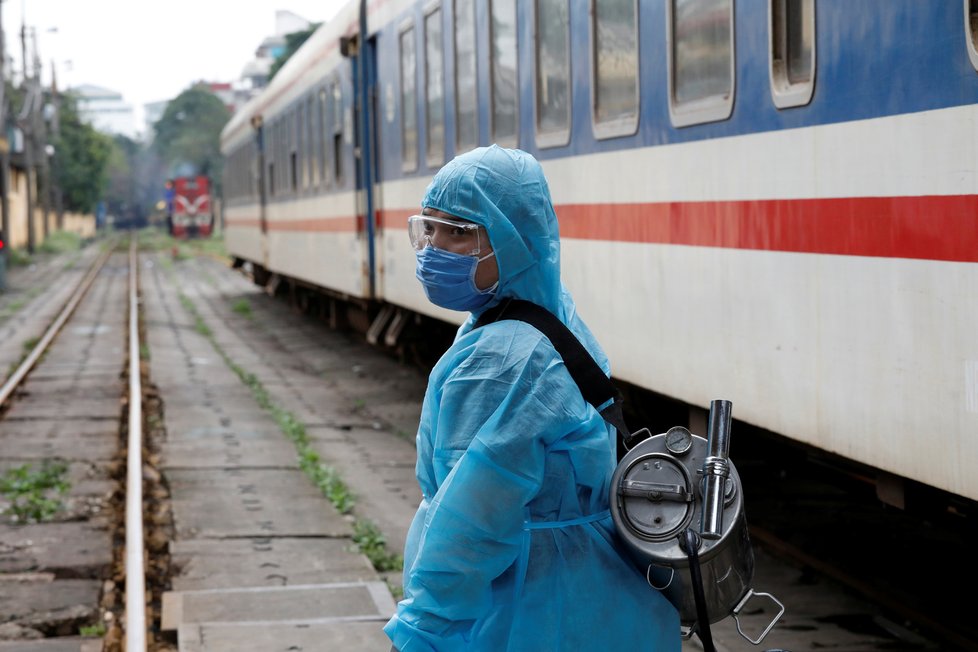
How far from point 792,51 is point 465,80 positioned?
4.52 meters

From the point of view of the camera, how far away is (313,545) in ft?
24.4

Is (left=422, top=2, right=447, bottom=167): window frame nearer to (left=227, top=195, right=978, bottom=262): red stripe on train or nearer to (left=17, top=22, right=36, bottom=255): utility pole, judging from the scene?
(left=227, top=195, right=978, bottom=262): red stripe on train

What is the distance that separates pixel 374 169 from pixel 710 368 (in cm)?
724

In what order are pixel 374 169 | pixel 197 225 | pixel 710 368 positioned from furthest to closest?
pixel 197 225, pixel 374 169, pixel 710 368

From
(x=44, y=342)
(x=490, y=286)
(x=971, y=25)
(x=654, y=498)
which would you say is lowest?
(x=44, y=342)

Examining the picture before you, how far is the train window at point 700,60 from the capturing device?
5383mm

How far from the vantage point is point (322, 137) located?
15.2 meters

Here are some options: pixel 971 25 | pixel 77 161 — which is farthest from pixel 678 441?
pixel 77 161

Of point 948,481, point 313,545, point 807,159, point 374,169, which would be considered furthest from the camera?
point 374,169

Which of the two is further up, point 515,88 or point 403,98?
point 403,98

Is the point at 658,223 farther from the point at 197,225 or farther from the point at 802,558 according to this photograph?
the point at 197,225

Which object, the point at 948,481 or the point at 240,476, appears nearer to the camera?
the point at 948,481

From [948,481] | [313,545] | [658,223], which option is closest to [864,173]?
[948,481]

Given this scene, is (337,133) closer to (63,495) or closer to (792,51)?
(63,495)
